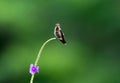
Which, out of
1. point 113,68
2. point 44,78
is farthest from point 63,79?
point 113,68

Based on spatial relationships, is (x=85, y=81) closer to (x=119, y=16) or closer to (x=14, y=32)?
(x=119, y=16)

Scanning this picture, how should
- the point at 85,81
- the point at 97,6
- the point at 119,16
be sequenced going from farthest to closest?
the point at 97,6 < the point at 119,16 < the point at 85,81

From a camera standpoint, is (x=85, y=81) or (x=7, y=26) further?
(x=7, y=26)

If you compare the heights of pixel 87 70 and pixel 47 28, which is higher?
pixel 47 28

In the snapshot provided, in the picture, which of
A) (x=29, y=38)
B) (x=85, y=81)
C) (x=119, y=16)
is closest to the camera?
(x=85, y=81)

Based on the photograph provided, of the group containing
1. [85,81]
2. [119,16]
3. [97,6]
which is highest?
[97,6]

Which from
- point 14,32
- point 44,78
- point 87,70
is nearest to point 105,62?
point 87,70
